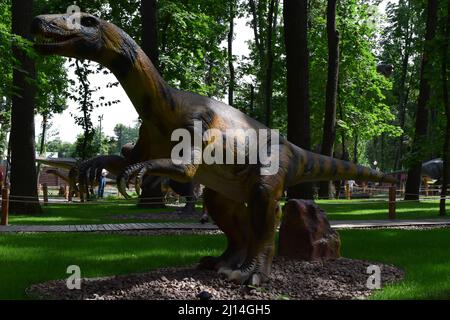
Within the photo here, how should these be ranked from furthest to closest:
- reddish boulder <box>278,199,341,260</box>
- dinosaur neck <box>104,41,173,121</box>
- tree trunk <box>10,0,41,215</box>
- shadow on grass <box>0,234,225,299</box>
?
tree trunk <box>10,0,41,215</box>, reddish boulder <box>278,199,341,260</box>, shadow on grass <box>0,234,225,299</box>, dinosaur neck <box>104,41,173,121</box>

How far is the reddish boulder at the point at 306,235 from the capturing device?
7426mm

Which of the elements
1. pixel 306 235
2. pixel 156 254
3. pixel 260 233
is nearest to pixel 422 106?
pixel 306 235

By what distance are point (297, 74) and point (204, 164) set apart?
7.19 metres

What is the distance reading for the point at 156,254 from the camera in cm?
817

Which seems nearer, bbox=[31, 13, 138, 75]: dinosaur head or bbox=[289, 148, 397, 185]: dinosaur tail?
bbox=[31, 13, 138, 75]: dinosaur head

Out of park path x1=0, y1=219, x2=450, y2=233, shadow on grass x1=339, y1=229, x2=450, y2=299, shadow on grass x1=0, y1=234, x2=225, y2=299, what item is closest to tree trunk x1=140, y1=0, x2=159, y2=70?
park path x1=0, y1=219, x2=450, y2=233

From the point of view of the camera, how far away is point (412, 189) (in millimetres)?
22281

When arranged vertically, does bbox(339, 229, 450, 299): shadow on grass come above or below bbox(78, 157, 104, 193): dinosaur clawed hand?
below

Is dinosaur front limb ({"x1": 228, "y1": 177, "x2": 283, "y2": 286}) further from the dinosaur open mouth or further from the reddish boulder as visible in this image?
the dinosaur open mouth

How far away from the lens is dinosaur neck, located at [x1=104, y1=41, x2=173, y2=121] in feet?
16.5

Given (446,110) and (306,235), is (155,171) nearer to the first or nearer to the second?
(306,235)
